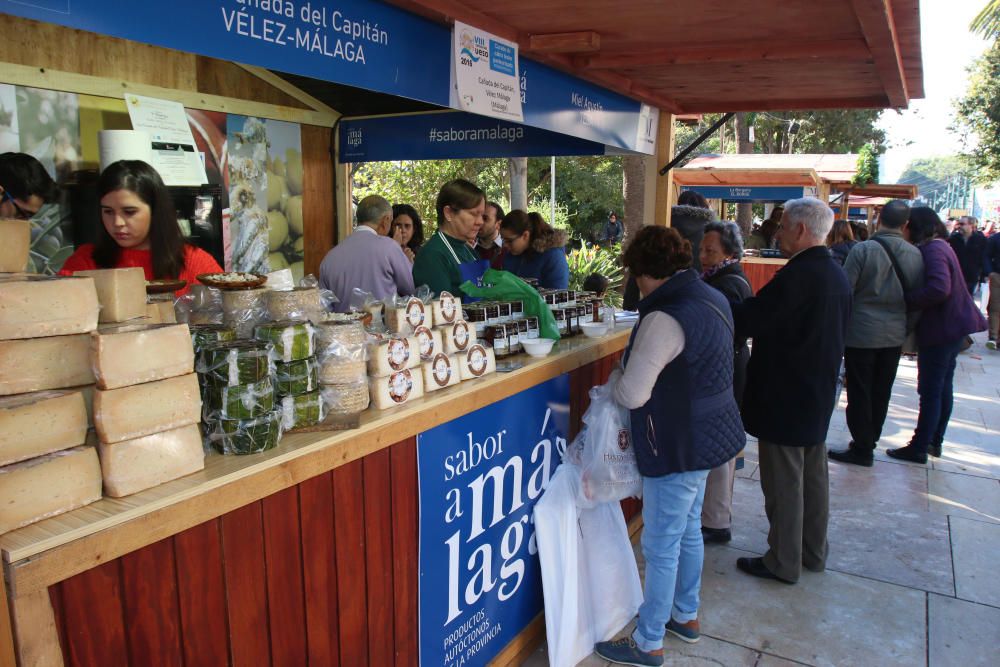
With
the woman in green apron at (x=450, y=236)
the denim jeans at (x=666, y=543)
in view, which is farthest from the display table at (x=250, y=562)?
the woman in green apron at (x=450, y=236)

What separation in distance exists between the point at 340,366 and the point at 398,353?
0.24 m

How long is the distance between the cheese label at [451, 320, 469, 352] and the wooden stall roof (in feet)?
4.07

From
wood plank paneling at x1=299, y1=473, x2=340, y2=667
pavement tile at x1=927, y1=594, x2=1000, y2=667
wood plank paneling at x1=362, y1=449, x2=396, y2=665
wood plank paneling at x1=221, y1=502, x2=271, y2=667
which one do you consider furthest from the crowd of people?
wood plank paneling at x1=221, y1=502, x2=271, y2=667

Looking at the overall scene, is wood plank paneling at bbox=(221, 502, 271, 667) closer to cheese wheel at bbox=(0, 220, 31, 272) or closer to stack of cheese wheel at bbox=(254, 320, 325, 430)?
stack of cheese wheel at bbox=(254, 320, 325, 430)

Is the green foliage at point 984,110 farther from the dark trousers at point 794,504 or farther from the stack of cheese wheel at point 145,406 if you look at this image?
the stack of cheese wheel at point 145,406

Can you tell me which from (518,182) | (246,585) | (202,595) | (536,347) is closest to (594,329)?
(536,347)

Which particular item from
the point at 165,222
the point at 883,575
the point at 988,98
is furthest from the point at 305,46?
the point at 988,98

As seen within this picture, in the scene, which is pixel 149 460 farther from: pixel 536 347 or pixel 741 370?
pixel 741 370

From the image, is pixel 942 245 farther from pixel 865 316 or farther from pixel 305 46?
pixel 305 46

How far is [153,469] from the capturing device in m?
1.57

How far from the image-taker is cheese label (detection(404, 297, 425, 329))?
8.29ft

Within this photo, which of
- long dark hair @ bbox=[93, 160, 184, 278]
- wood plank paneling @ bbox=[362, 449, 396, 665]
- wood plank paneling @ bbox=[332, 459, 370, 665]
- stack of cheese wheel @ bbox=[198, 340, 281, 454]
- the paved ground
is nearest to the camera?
stack of cheese wheel @ bbox=[198, 340, 281, 454]

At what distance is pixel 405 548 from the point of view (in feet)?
7.49

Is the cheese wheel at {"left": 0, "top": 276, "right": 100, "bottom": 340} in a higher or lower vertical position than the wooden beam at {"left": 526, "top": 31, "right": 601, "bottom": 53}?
lower
